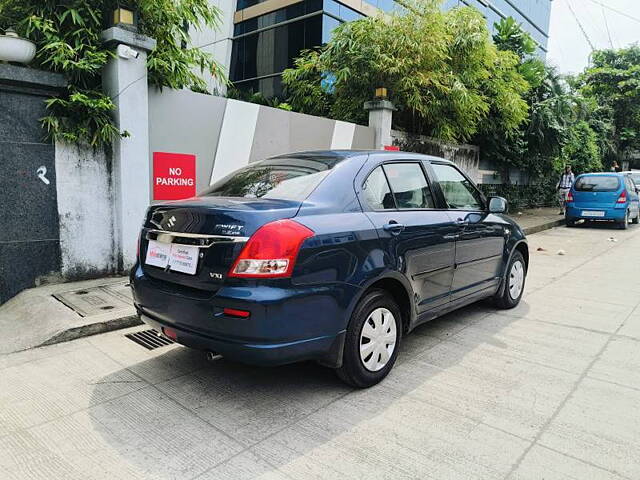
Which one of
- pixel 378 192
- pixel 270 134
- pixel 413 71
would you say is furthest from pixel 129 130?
pixel 413 71

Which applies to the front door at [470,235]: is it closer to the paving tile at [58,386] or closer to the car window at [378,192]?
the car window at [378,192]

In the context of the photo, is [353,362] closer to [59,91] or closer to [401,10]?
[59,91]

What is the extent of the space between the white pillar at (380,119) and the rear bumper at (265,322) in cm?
637

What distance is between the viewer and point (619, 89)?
2419cm

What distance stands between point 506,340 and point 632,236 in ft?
32.1

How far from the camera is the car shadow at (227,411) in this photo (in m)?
2.35

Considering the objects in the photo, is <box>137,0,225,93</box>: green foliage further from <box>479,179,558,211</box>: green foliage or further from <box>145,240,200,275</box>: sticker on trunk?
<box>479,179,558,211</box>: green foliage

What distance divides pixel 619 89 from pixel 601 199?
15.3 meters

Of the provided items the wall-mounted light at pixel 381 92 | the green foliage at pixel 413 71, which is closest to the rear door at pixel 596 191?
the green foliage at pixel 413 71

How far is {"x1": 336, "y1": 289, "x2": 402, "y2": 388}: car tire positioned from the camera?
291 centimetres

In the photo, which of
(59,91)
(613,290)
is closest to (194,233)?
(59,91)

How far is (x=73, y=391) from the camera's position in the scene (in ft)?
9.89

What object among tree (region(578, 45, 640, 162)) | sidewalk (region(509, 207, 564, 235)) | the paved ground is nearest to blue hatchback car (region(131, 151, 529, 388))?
the paved ground

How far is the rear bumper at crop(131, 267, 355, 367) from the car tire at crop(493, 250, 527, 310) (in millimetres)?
2676
